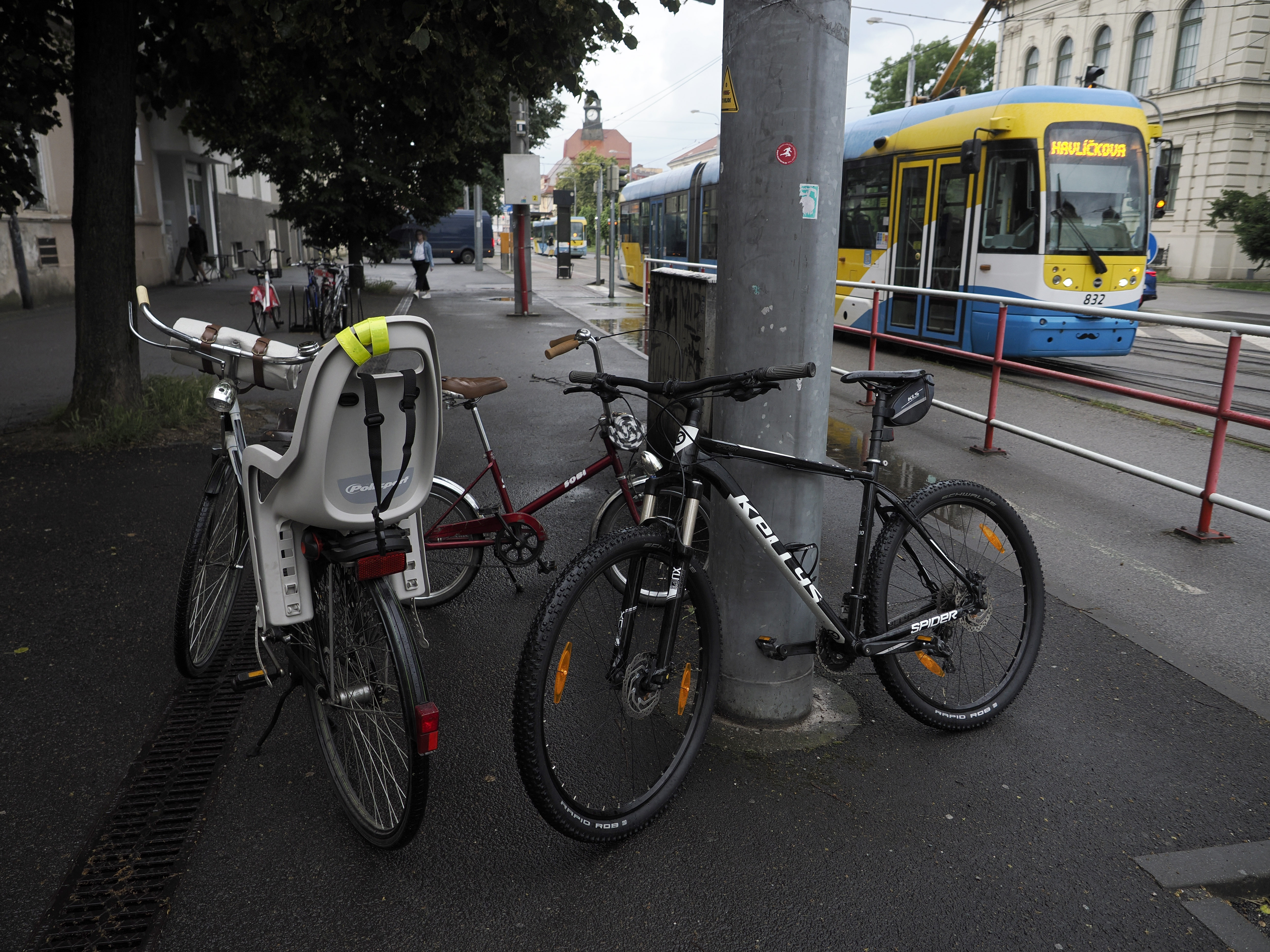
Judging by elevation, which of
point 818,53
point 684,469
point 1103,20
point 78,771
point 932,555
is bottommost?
point 78,771

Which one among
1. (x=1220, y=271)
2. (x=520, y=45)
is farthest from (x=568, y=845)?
(x=1220, y=271)

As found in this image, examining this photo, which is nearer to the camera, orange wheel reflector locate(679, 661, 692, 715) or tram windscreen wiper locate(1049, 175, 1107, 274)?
orange wheel reflector locate(679, 661, 692, 715)

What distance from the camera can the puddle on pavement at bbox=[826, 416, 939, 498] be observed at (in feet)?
22.5

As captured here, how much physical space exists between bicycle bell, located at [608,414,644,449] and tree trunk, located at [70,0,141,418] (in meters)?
4.87

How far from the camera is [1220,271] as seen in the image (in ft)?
123

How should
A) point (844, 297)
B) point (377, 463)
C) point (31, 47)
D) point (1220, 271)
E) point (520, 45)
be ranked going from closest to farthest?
point (377, 463)
point (520, 45)
point (31, 47)
point (844, 297)
point (1220, 271)

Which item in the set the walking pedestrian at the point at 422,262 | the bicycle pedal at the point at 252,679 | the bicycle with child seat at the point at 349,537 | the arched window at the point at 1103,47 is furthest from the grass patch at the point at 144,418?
the arched window at the point at 1103,47

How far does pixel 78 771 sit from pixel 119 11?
639 cm

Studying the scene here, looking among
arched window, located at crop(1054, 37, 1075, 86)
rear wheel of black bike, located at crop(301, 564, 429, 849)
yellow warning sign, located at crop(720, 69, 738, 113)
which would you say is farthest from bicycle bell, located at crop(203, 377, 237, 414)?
arched window, located at crop(1054, 37, 1075, 86)

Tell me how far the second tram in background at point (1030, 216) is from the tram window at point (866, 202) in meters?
0.65

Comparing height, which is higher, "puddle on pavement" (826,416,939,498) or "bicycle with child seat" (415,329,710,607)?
"bicycle with child seat" (415,329,710,607)

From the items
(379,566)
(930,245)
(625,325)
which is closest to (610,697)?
(379,566)

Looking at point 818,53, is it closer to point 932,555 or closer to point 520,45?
point 932,555

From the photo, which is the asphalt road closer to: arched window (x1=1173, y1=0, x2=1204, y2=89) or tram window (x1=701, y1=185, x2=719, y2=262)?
tram window (x1=701, y1=185, x2=719, y2=262)
